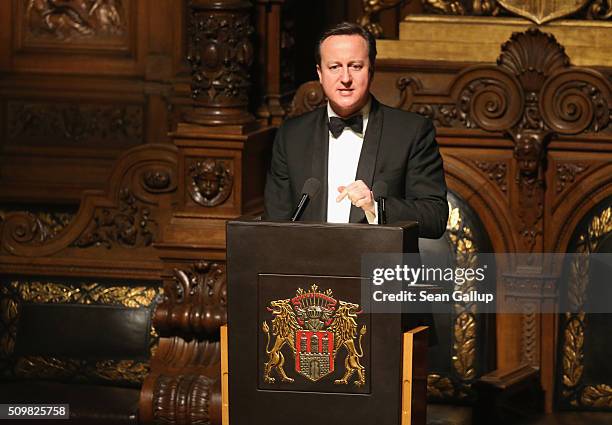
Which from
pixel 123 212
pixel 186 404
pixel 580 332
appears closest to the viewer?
pixel 186 404

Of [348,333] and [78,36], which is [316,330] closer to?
[348,333]

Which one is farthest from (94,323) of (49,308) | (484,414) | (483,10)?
(483,10)

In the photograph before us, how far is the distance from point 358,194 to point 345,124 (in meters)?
0.43

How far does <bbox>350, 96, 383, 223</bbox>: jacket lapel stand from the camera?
4223 millimetres

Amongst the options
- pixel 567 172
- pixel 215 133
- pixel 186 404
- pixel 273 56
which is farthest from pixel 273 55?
pixel 186 404

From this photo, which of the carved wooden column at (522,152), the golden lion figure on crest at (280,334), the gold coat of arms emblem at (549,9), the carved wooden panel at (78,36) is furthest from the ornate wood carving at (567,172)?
the golden lion figure on crest at (280,334)

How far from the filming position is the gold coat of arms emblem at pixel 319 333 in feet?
12.9

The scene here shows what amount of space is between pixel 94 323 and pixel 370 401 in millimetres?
2358

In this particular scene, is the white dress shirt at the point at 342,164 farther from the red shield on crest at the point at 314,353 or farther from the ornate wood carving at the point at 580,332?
the ornate wood carving at the point at 580,332

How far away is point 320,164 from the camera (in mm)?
4285

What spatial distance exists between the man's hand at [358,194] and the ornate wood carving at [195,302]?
1.76m

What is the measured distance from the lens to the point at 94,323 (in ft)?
19.9

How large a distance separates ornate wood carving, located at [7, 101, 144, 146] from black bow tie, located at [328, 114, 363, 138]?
252 centimetres

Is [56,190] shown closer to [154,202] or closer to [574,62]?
[154,202]
